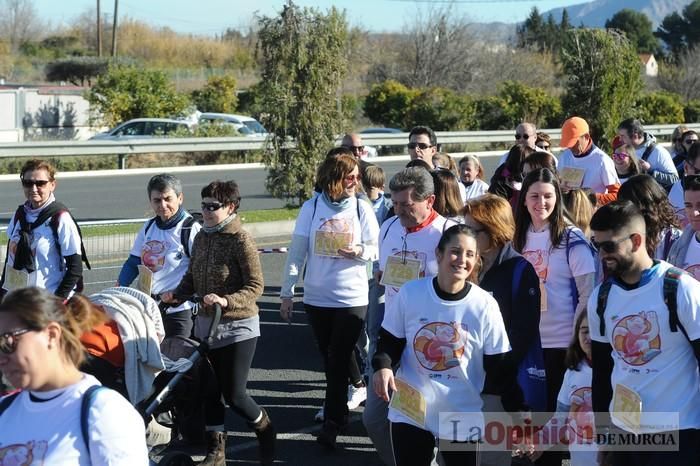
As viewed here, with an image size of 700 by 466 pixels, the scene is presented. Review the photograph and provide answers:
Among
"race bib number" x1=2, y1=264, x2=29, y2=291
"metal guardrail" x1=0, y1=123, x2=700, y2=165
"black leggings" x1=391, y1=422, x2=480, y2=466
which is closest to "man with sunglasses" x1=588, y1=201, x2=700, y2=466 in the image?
"black leggings" x1=391, y1=422, x2=480, y2=466

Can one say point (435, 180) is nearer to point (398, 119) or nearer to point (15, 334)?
point (15, 334)

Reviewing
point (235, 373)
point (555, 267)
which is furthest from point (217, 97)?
point (555, 267)

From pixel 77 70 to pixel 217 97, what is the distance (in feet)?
59.4

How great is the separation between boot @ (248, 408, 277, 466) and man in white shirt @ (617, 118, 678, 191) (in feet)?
19.2

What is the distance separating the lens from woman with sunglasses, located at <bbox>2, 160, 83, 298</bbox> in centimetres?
719

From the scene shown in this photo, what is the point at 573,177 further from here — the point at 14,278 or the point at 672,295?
the point at 672,295

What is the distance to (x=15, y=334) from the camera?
3344mm

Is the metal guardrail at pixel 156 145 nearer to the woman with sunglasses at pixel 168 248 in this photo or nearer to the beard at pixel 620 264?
the woman with sunglasses at pixel 168 248

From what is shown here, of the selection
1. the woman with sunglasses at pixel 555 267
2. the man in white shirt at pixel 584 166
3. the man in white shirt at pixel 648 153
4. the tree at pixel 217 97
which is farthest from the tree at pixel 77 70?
the woman with sunglasses at pixel 555 267

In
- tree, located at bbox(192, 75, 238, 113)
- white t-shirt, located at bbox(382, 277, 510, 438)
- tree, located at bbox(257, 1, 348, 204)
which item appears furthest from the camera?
tree, located at bbox(192, 75, 238, 113)

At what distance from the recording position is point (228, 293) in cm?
652

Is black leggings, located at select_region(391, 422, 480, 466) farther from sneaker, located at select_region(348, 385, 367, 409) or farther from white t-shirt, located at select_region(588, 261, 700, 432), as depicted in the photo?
sneaker, located at select_region(348, 385, 367, 409)

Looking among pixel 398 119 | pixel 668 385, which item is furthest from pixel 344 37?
pixel 398 119

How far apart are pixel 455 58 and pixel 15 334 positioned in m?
53.7
